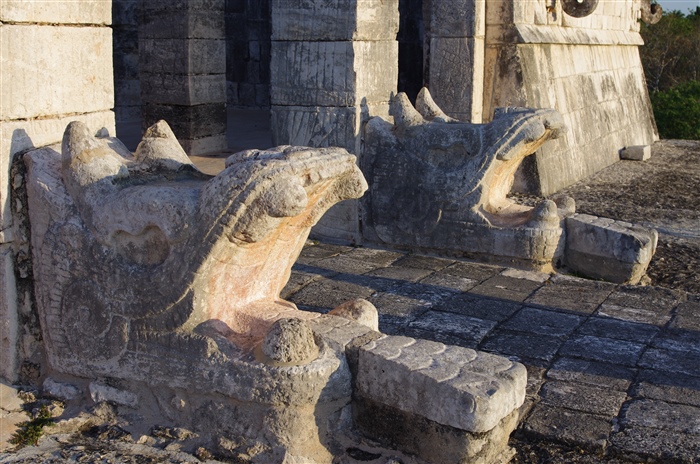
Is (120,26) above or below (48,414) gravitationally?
above

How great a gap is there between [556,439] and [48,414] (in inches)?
82.1

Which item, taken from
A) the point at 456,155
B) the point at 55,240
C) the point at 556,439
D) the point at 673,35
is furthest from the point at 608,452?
the point at 673,35

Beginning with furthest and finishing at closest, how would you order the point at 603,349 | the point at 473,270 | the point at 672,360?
1. the point at 473,270
2. the point at 603,349
3. the point at 672,360

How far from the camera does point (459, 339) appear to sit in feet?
15.0

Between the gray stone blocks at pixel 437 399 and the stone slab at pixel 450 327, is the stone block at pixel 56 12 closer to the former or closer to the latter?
the gray stone blocks at pixel 437 399

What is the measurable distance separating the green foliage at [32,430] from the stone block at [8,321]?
30cm

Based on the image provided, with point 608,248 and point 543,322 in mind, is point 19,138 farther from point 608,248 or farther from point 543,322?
point 608,248

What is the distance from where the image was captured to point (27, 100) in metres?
3.64

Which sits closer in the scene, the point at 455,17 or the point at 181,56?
the point at 455,17

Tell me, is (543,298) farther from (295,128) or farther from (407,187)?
(295,128)

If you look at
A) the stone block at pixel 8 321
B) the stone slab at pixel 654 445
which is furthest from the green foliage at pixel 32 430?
the stone slab at pixel 654 445

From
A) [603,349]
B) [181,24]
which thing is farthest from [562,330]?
[181,24]

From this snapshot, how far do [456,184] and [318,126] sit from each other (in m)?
1.19

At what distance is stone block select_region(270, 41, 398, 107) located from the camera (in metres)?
6.50
